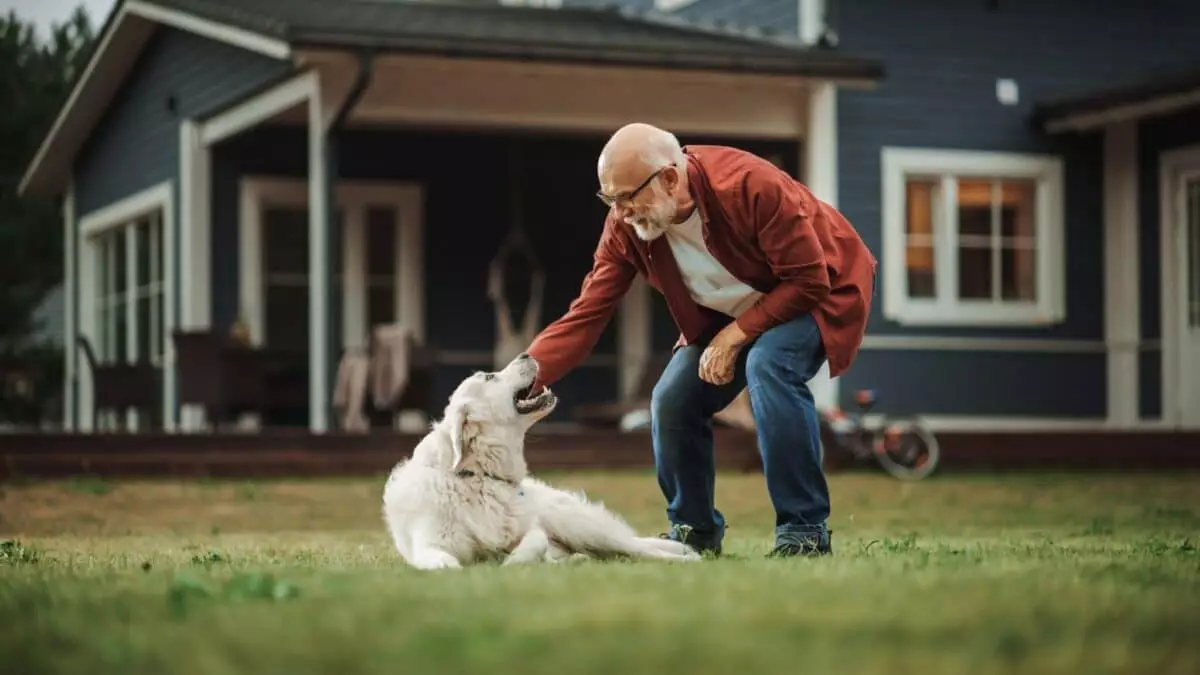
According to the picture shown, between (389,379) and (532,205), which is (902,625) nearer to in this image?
(389,379)

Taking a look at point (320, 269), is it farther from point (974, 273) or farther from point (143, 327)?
Answer: point (143, 327)

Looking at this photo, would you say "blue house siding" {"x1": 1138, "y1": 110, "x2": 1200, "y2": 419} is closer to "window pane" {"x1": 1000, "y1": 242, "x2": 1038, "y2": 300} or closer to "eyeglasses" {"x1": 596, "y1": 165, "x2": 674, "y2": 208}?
"window pane" {"x1": 1000, "y1": 242, "x2": 1038, "y2": 300}

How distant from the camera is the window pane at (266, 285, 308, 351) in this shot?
1939 centimetres

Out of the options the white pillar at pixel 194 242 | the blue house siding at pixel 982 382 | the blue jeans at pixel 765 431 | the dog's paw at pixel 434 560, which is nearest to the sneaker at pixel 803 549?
the blue jeans at pixel 765 431

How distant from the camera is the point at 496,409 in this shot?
6.45 m

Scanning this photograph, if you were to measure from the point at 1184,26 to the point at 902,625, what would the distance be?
638 inches

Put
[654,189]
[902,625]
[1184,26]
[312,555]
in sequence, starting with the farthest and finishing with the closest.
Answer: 1. [1184,26]
2. [312,555]
3. [654,189]
4. [902,625]

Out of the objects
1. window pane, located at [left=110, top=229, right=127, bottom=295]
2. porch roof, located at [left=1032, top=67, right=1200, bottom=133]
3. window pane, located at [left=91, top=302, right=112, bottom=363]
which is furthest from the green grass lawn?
window pane, located at [left=91, top=302, right=112, bottom=363]

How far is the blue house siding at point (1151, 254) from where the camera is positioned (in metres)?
18.2

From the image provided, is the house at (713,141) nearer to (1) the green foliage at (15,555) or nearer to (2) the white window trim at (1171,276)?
(2) the white window trim at (1171,276)

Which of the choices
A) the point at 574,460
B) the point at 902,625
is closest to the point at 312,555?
the point at 902,625

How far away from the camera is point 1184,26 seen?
19250 mm

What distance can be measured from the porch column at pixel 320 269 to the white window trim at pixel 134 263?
2.79m

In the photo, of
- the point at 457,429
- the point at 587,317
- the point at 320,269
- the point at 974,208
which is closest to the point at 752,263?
the point at 587,317
